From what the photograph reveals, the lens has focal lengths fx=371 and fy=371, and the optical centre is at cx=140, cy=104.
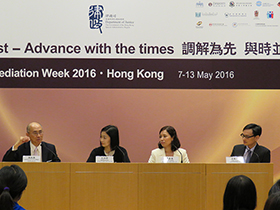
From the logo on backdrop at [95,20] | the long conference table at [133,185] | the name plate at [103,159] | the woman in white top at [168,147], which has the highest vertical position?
the logo on backdrop at [95,20]

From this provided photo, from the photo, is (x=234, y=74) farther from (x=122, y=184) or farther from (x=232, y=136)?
(x=122, y=184)

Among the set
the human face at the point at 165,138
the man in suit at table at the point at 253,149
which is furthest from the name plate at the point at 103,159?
the man in suit at table at the point at 253,149

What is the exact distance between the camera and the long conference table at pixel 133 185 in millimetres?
3553

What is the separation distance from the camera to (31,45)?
5.27 m

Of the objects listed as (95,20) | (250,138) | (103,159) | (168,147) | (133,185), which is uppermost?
(95,20)

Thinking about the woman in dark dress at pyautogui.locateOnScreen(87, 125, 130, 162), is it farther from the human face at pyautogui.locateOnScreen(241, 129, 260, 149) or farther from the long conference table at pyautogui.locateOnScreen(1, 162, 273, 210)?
the human face at pyautogui.locateOnScreen(241, 129, 260, 149)

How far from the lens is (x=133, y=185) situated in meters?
Answer: 3.61

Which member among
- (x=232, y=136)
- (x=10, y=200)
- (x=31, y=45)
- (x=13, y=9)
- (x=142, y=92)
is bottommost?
(x=10, y=200)

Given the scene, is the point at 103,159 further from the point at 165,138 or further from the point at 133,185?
the point at 165,138

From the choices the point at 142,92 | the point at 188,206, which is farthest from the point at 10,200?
the point at 142,92

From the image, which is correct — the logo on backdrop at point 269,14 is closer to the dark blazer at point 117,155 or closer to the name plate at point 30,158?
the dark blazer at point 117,155

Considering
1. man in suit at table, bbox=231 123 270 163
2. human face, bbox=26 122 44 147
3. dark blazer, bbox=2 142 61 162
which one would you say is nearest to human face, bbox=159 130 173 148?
man in suit at table, bbox=231 123 270 163

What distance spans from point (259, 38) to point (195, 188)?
2676 mm

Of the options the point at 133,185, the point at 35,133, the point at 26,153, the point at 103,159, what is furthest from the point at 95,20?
the point at 133,185
